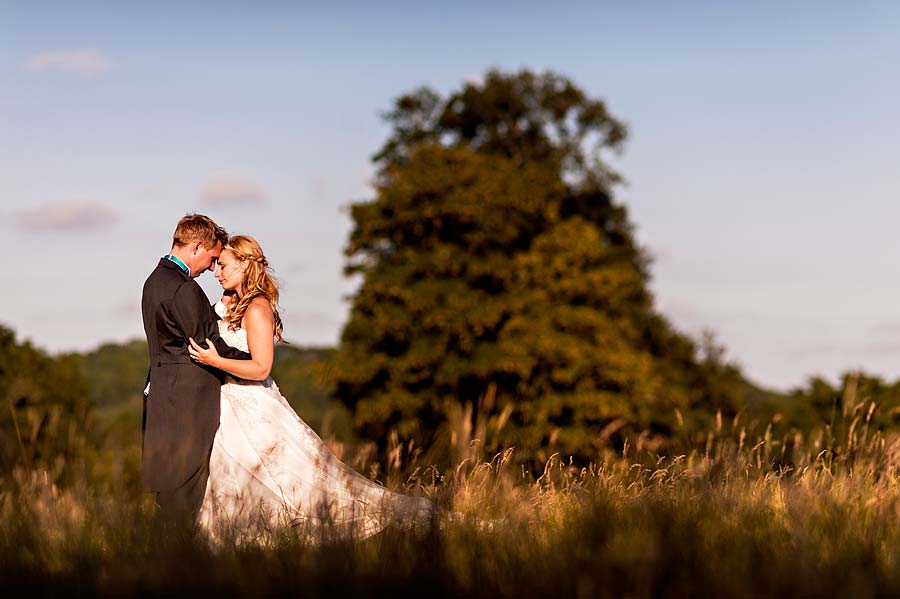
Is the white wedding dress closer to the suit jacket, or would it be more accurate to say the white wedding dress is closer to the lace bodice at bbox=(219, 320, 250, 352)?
the lace bodice at bbox=(219, 320, 250, 352)

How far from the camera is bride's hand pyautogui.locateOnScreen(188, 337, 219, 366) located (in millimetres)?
6207

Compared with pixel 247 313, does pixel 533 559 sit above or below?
below

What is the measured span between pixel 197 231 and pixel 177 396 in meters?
1.09

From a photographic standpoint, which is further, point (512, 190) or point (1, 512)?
point (512, 190)

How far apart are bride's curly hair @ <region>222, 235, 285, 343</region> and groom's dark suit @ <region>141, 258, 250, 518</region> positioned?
0.28 metres

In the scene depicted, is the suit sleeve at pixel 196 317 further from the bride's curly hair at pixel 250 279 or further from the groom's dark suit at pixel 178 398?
the bride's curly hair at pixel 250 279

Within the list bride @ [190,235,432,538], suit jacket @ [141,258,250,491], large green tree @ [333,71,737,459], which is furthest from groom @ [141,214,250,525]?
large green tree @ [333,71,737,459]

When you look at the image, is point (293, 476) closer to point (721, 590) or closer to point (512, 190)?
point (721, 590)

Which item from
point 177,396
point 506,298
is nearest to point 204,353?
point 177,396

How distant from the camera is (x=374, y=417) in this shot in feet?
83.0

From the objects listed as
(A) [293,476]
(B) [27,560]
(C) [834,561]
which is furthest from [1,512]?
(C) [834,561]

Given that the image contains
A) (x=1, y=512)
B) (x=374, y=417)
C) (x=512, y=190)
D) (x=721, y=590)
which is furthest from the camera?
(x=512, y=190)

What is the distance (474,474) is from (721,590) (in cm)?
245

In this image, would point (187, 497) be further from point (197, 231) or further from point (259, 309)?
point (197, 231)
